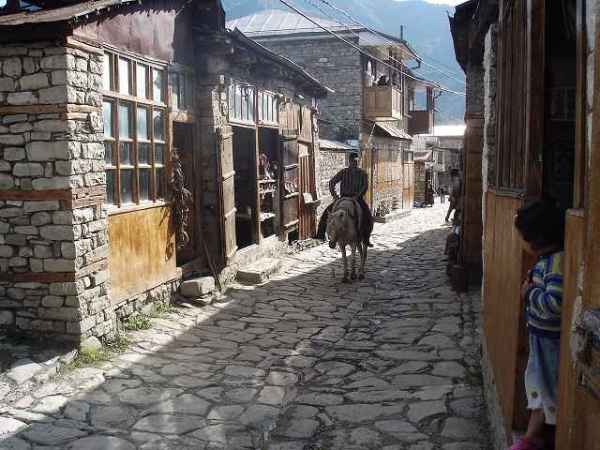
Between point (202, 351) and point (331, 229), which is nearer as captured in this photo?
point (202, 351)

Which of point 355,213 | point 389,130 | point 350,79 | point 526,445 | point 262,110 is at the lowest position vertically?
point 526,445

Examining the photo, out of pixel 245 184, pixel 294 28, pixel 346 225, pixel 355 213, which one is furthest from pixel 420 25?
pixel 346 225

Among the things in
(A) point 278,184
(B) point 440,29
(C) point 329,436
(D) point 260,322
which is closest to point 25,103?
(D) point 260,322

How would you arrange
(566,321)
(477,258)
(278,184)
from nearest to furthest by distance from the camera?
(566,321) → (477,258) → (278,184)

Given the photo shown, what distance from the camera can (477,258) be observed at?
370 inches

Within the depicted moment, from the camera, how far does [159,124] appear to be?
8.55 m

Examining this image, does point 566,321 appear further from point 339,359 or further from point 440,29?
point 440,29

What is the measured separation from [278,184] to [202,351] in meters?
7.05

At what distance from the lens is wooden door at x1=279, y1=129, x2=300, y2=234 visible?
45.1 ft

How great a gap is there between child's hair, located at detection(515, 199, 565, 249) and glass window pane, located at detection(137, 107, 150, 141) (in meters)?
6.03

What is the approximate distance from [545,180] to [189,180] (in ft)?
21.5

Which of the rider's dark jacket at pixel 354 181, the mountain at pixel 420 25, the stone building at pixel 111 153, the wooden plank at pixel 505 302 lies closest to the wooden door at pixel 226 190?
the stone building at pixel 111 153

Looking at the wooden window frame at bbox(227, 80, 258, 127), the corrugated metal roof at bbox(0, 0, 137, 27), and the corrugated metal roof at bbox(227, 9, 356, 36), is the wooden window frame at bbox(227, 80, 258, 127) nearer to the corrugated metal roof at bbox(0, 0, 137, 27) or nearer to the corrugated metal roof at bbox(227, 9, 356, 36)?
the corrugated metal roof at bbox(0, 0, 137, 27)

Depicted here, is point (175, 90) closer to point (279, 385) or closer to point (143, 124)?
point (143, 124)
